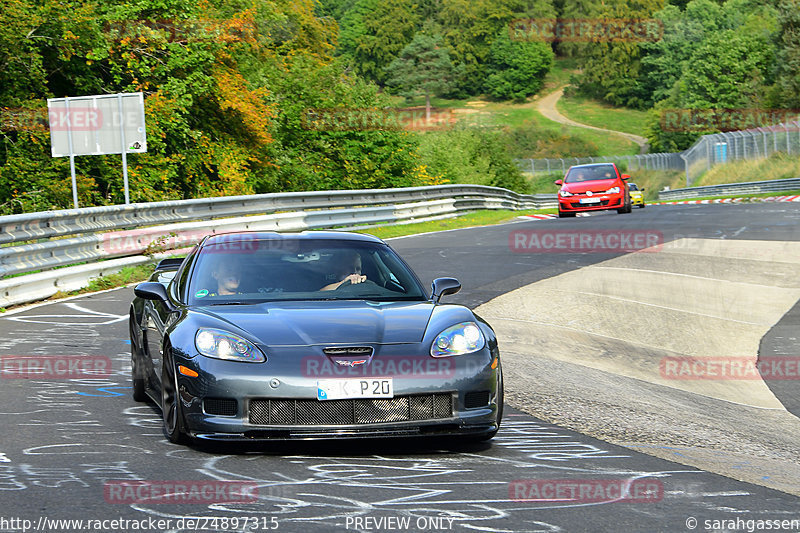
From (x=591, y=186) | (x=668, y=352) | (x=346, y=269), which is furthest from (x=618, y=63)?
(x=346, y=269)

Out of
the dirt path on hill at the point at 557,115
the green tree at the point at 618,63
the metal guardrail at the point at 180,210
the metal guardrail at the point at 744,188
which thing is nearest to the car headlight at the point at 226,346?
the metal guardrail at the point at 180,210

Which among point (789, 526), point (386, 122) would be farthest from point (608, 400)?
point (386, 122)

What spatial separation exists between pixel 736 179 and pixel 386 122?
31863 mm

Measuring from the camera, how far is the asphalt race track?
436 centimetres

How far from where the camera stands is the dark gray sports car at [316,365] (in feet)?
18.5

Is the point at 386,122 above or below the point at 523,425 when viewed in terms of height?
above

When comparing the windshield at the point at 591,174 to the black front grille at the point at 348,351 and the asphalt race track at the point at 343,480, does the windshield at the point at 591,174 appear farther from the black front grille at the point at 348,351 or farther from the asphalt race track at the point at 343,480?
the black front grille at the point at 348,351

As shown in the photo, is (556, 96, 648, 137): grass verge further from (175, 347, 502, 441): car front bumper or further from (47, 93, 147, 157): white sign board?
(175, 347, 502, 441): car front bumper

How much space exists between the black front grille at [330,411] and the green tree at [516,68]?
520 feet

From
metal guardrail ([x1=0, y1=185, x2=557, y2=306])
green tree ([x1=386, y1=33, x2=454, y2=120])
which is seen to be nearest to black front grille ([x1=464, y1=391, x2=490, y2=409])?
metal guardrail ([x1=0, y1=185, x2=557, y2=306])

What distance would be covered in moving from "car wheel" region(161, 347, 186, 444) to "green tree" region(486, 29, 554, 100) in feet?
519

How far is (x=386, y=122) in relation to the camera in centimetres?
4003

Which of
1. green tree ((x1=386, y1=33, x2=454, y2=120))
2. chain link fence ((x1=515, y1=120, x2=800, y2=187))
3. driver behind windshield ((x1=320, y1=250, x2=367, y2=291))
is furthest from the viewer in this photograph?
green tree ((x1=386, y1=33, x2=454, y2=120))

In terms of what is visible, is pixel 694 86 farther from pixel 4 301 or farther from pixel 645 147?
pixel 4 301
